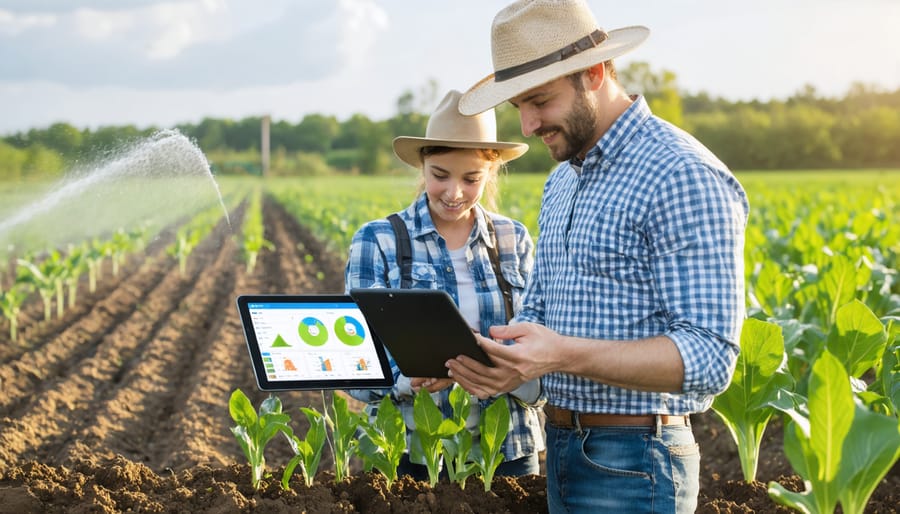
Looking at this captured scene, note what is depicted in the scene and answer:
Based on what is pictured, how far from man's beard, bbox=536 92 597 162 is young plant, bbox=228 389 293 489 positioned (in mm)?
1431

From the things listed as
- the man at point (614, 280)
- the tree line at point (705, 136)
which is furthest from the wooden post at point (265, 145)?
the man at point (614, 280)

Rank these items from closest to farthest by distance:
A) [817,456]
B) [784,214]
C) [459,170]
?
[817,456], [459,170], [784,214]

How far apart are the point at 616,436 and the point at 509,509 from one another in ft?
2.59

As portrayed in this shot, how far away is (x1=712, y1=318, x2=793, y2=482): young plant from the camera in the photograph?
3.06m

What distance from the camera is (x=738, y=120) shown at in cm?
8444

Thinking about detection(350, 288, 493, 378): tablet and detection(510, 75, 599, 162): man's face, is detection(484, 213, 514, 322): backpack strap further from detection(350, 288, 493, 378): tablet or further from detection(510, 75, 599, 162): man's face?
detection(510, 75, 599, 162): man's face

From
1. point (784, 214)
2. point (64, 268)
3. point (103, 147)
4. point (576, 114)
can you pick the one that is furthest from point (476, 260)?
point (784, 214)

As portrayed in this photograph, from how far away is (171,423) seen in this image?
650 centimetres

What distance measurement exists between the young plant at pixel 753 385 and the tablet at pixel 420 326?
1.11 metres

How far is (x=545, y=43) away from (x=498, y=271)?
3.61ft

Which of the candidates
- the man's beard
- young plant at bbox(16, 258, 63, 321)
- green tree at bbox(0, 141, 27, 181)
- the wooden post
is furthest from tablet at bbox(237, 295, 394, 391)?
the wooden post

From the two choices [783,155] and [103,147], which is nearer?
[103,147]

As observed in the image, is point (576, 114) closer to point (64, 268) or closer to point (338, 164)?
point (64, 268)

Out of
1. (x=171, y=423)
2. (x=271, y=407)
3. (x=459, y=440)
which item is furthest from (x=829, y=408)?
(x=171, y=423)
